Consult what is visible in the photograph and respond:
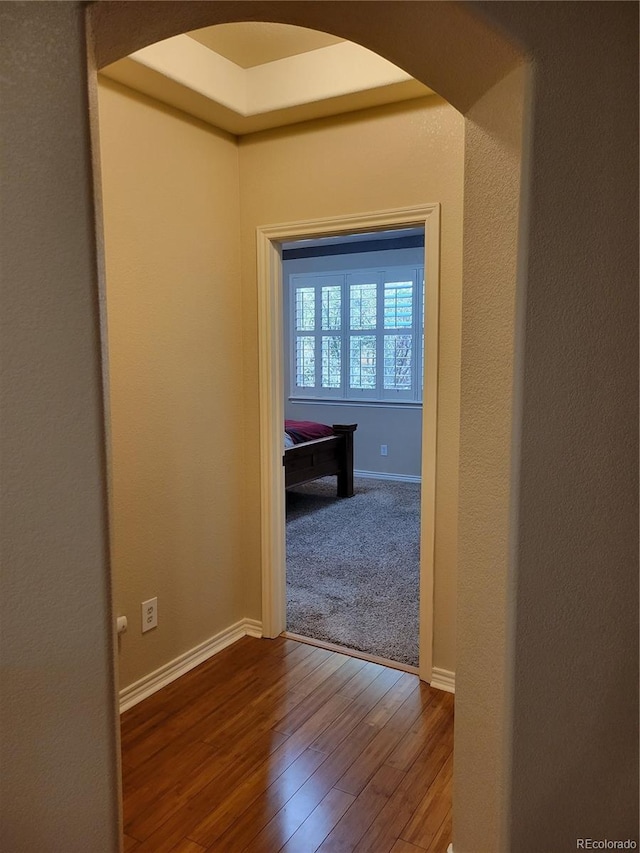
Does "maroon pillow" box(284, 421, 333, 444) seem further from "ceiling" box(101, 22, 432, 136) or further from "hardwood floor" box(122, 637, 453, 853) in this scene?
"ceiling" box(101, 22, 432, 136)

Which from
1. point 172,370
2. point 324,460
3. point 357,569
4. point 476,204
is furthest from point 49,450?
point 324,460

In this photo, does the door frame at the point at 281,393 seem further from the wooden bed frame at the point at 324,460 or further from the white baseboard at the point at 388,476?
the white baseboard at the point at 388,476

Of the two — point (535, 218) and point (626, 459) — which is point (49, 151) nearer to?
point (535, 218)

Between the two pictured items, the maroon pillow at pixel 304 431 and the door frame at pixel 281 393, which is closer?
A: the door frame at pixel 281 393

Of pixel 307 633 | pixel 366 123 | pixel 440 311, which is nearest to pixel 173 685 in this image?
pixel 307 633

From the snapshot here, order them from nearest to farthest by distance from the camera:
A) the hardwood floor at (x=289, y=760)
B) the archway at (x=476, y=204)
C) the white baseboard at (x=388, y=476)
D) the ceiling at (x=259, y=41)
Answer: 1. the archway at (x=476, y=204)
2. the hardwood floor at (x=289, y=760)
3. the ceiling at (x=259, y=41)
4. the white baseboard at (x=388, y=476)

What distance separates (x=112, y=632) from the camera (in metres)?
1.28

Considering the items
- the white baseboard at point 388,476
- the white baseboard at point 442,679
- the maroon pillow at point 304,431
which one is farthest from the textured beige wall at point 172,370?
the white baseboard at point 388,476

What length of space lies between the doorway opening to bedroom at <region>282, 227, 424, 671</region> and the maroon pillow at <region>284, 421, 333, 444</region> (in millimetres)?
13

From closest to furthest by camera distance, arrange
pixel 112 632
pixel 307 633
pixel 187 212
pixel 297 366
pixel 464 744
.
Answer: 1. pixel 112 632
2. pixel 464 744
3. pixel 187 212
4. pixel 307 633
5. pixel 297 366

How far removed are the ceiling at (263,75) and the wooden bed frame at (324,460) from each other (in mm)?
2897

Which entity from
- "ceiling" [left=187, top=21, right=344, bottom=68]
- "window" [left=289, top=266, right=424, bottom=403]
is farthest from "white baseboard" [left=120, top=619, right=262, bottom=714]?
"window" [left=289, top=266, right=424, bottom=403]

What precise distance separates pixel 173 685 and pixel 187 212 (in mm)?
2076

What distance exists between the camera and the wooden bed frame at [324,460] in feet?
17.0
